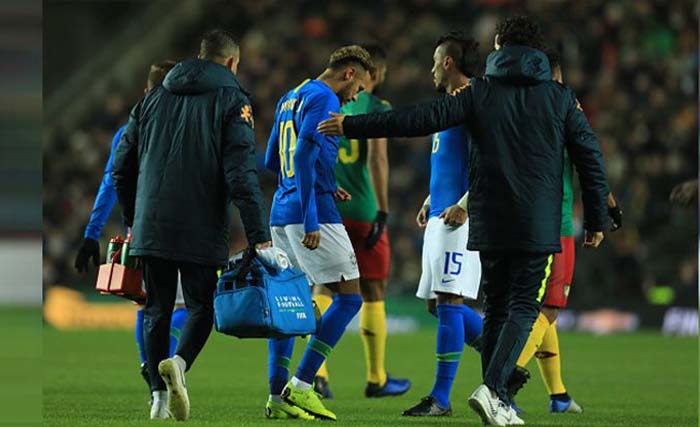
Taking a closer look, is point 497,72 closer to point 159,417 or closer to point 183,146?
point 183,146

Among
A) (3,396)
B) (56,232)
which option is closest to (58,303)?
(56,232)

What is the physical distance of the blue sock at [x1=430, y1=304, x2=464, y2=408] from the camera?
8.62 metres

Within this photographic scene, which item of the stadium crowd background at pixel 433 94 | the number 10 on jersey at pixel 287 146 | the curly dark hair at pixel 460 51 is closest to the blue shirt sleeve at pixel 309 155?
the number 10 on jersey at pixel 287 146

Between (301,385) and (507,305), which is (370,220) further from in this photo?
(507,305)

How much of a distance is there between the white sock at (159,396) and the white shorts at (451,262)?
180 cm

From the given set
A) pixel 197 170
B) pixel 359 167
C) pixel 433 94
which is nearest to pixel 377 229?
pixel 359 167

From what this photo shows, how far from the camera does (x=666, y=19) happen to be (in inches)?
908

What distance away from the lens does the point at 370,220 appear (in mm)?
10141

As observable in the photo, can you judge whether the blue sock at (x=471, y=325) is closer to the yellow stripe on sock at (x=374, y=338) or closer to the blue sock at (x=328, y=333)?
the blue sock at (x=328, y=333)

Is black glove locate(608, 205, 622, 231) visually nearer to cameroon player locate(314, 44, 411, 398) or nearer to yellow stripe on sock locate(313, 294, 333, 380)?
cameroon player locate(314, 44, 411, 398)

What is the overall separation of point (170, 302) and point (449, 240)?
1845mm

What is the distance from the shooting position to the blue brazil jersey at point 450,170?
8.69 metres

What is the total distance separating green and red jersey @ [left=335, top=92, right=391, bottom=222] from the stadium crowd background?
9079 millimetres

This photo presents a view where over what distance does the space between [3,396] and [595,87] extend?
16041mm
